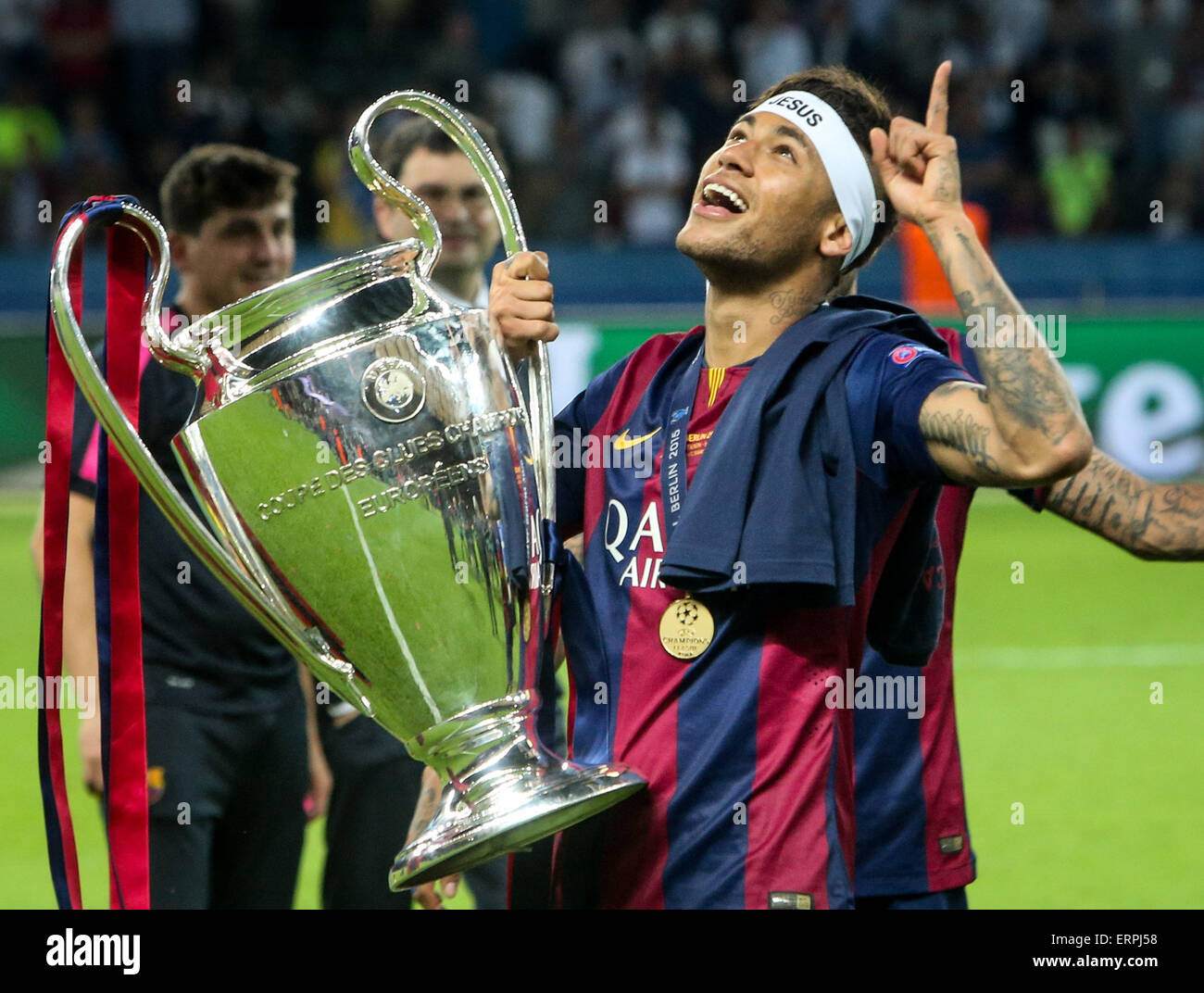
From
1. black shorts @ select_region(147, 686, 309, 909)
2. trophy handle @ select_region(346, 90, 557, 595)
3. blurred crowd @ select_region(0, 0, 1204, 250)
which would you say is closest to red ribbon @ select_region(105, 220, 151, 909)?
trophy handle @ select_region(346, 90, 557, 595)

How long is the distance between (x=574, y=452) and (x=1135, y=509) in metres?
0.89

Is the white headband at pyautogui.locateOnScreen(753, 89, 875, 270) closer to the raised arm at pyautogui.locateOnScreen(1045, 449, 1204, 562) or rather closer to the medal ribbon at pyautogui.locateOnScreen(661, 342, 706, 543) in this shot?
the medal ribbon at pyautogui.locateOnScreen(661, 342, 706, 543)

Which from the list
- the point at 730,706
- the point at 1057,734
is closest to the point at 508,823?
the point at 730,706

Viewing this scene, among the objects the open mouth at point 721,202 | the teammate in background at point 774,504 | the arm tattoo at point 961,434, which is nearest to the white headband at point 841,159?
the teammate in background at point 774,504

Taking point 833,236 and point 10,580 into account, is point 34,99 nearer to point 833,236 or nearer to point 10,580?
point 10,580

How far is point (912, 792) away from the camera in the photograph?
107 inches

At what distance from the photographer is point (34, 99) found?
13898 millimetres

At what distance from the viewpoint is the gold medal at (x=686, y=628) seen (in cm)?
221

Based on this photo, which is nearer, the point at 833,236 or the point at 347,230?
the point at 833,236

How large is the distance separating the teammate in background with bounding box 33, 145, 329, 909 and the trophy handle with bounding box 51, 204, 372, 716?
51.3 inches

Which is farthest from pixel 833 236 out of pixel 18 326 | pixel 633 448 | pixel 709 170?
pixel 18 326

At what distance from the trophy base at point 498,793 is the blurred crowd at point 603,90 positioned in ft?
37.1

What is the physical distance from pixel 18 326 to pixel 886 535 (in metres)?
9.67

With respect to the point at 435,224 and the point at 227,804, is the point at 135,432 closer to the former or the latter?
the point at 435,224
